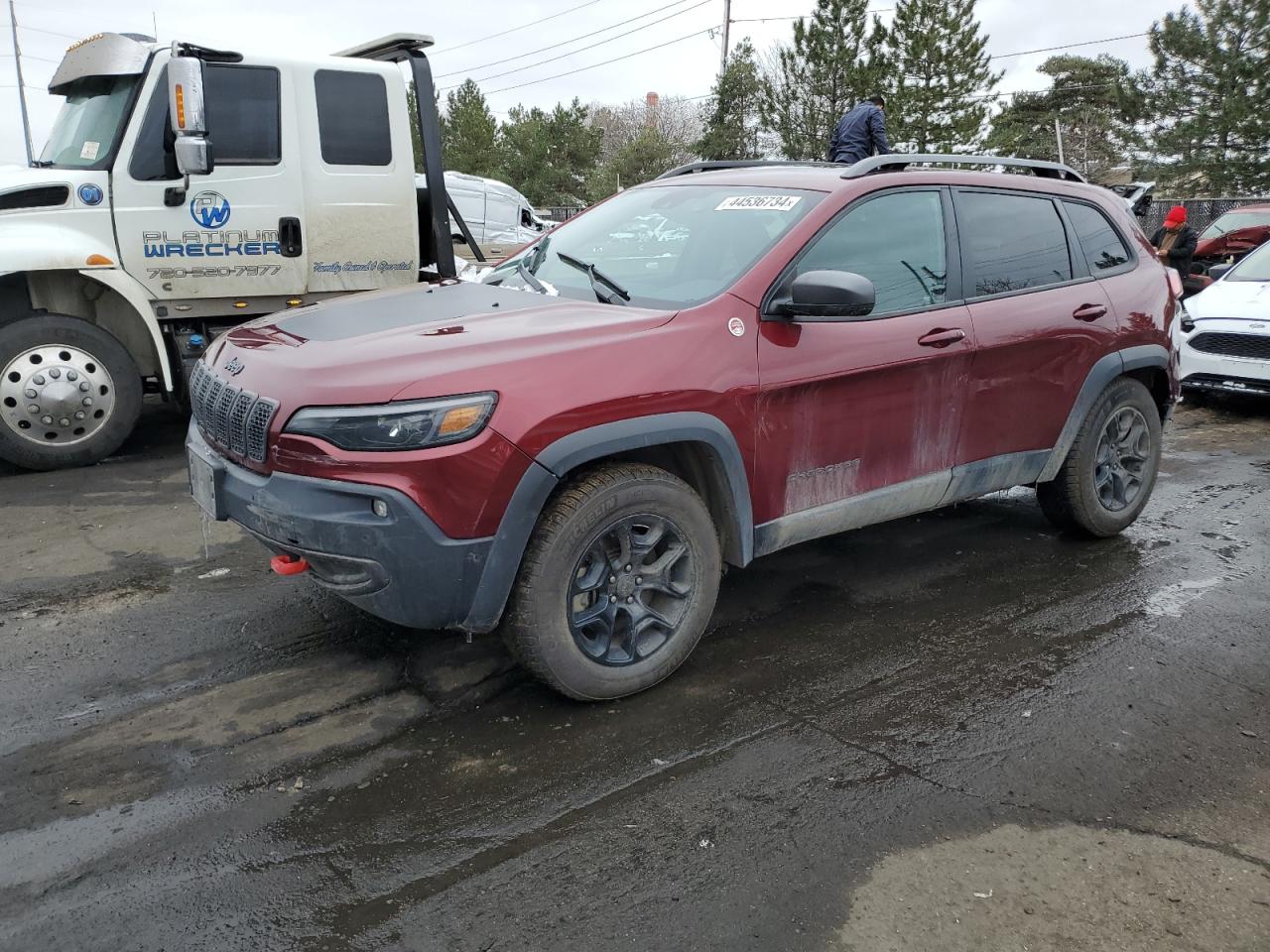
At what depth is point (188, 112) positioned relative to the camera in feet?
20.0

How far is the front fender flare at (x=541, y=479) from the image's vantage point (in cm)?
313

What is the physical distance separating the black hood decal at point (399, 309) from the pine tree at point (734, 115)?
4037cm

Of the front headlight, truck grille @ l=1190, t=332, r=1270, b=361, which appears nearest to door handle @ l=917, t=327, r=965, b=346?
the front headlight

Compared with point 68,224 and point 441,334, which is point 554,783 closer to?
point 441,334

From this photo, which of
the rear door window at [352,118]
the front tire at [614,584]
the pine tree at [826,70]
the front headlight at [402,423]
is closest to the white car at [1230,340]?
the rear door window at [352,118]

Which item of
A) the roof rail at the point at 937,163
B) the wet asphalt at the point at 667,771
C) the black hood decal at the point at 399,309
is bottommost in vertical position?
the wet asphalt at the point at 667,771

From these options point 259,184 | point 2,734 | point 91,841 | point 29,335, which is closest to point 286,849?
point 91,841

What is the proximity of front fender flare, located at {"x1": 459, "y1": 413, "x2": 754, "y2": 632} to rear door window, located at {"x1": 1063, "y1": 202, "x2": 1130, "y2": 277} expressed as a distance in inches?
105

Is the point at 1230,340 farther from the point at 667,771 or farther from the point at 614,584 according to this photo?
the point at 667,771

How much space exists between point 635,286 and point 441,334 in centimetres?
89

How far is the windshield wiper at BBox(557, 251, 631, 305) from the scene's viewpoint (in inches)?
150

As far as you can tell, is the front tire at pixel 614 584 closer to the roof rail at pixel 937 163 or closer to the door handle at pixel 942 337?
the door handle at pixel 942 337

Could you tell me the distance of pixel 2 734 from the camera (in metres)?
3.33

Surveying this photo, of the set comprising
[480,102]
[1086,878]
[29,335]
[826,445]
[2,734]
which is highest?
[480,102]
